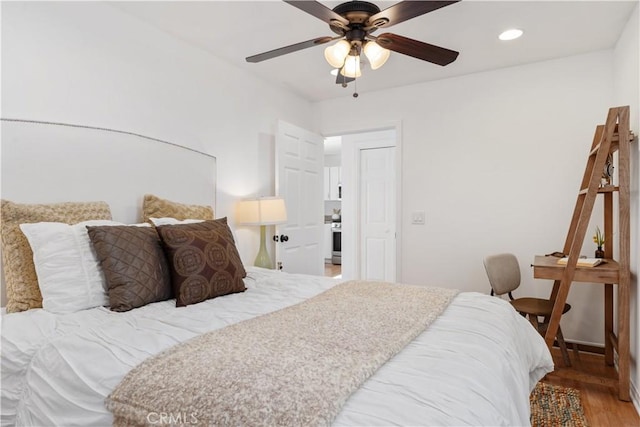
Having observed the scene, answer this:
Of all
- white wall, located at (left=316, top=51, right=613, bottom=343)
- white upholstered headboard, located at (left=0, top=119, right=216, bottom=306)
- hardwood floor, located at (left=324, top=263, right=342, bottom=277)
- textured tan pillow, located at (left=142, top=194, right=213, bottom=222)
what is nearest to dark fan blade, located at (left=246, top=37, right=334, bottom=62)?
white upholstered headboard, located at (left=0, top=119, right=216, bottom=306)

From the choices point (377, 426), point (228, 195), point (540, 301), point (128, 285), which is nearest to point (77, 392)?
point (128, 285)

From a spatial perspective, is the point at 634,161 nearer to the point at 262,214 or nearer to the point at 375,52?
the point at 375,52

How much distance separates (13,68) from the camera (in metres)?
1.88

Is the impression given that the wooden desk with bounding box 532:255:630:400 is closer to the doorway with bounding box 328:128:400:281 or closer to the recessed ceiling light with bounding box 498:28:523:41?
the recessed ceiling light with bounding box 498:28:523:41

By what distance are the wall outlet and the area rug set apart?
5.69ft

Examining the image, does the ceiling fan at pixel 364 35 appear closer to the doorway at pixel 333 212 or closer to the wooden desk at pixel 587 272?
the wooden desk at pixel 587 272

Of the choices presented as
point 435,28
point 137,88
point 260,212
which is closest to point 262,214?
point 260,212

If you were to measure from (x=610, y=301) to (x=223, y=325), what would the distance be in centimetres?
289

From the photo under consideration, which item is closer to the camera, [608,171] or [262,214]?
[608,171]

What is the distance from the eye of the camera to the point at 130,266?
66.9 inches

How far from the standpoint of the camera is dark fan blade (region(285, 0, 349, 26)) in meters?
1.62

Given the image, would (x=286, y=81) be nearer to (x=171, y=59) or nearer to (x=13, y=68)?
(x=171, y=59)

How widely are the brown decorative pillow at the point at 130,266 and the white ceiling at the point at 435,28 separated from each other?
1.50m

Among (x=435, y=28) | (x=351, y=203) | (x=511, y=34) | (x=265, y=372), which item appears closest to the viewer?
(x=265, y=372)
